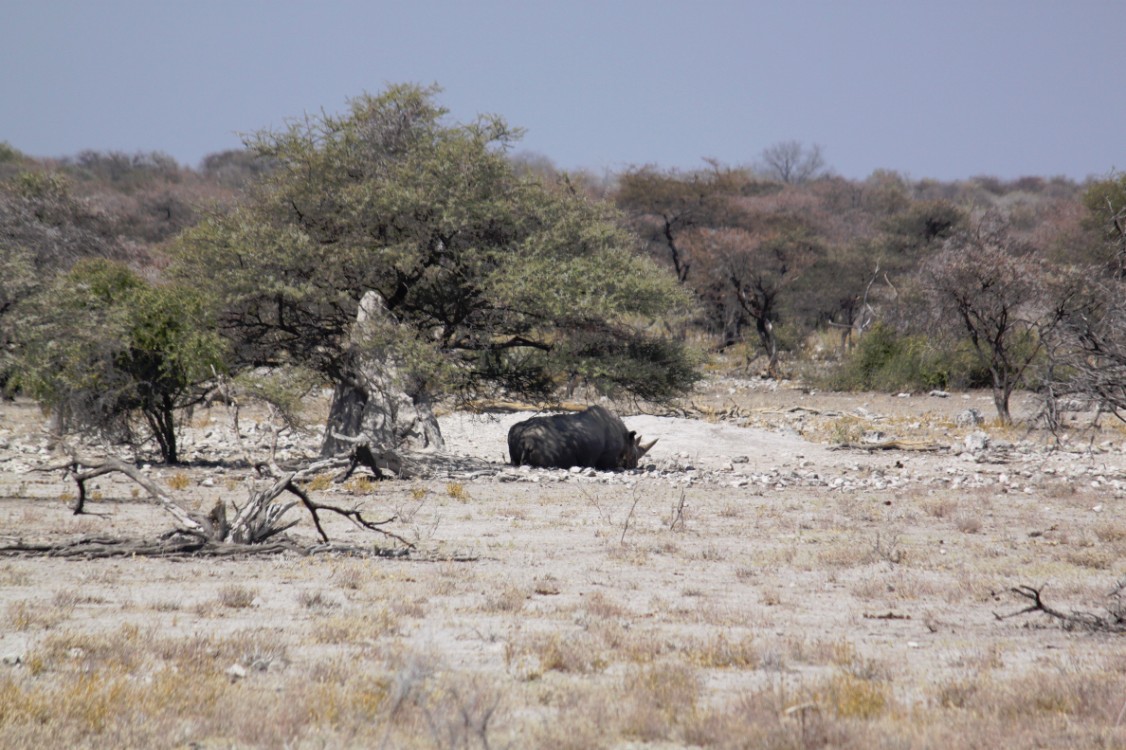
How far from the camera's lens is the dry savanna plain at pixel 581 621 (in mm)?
4242

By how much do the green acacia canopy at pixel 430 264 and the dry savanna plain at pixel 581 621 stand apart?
10.3 feet

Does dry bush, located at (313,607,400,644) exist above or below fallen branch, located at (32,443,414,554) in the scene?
below

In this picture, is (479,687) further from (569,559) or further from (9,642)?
(569,559)

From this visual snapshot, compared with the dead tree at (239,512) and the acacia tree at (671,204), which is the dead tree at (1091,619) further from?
the acacia tree at (671,204)

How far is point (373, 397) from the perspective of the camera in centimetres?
1534

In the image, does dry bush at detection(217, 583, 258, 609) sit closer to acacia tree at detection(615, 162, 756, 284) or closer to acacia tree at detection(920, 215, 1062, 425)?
acacia tree at detection(920, 215, 1062, 425)

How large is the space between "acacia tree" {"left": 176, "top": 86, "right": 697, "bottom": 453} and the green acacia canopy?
0.08 ft

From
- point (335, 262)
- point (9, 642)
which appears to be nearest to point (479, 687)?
point (9, 642)

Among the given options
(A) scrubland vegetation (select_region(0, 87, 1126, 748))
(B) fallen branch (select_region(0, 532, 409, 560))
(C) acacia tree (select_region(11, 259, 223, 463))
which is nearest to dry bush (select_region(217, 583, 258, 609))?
(A) scrubland vegetation (select_region(0, 87, 1126, 748))

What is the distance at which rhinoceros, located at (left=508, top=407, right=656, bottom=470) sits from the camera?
16.8 m

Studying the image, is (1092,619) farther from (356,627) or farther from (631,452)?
(631,452)

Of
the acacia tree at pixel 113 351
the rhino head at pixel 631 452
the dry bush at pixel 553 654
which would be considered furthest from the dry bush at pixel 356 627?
the rhino head at pixel 631 452

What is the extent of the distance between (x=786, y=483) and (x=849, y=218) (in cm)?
4686

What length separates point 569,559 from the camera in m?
8.70
